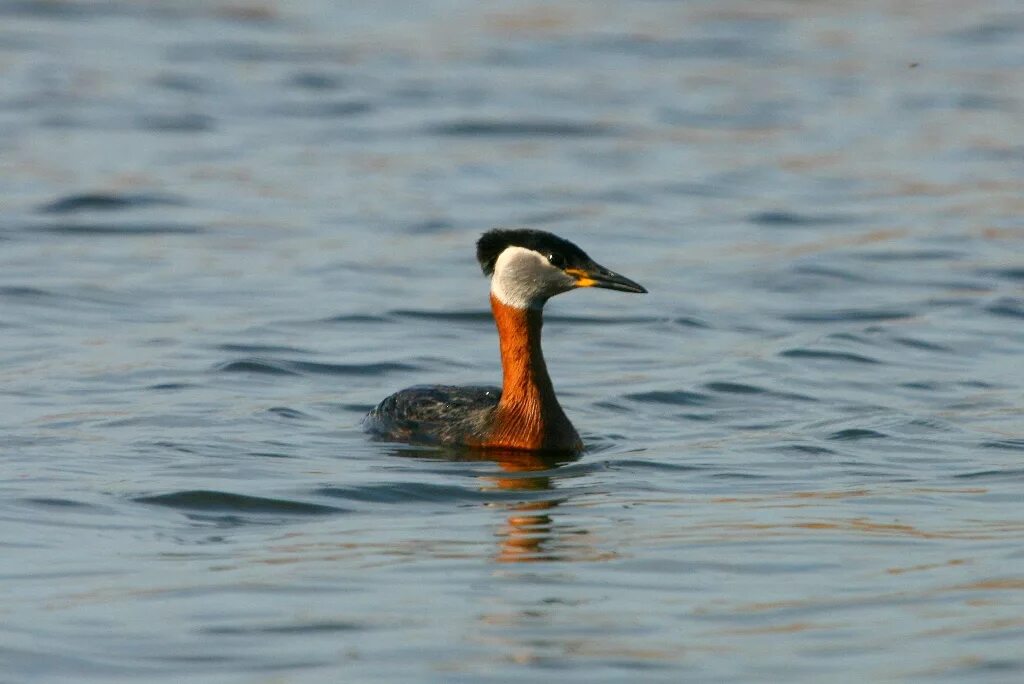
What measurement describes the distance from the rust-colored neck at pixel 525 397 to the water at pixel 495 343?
0.26 meters

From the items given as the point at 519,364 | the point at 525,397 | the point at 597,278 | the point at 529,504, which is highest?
the point at 597,278

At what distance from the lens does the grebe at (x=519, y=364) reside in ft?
40.2

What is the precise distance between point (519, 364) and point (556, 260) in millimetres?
678

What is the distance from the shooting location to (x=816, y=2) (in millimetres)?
35719

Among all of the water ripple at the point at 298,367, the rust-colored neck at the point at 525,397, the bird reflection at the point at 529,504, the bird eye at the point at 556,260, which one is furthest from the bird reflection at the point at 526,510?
the water ripple at the point at 298,367

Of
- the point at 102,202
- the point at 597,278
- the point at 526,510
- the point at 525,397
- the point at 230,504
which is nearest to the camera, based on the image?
the point at 230,504

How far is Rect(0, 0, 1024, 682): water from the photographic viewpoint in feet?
28.6

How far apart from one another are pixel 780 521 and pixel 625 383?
4.48 m

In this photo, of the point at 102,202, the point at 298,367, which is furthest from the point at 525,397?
the point at 102,202

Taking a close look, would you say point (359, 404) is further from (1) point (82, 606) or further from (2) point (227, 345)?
(1) point (82, 606)

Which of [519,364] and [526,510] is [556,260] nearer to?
[519,364]

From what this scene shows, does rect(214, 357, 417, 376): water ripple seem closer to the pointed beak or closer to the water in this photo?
the water

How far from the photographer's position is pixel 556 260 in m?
12.3

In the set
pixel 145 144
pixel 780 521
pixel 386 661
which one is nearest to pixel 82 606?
pixel 386 661
